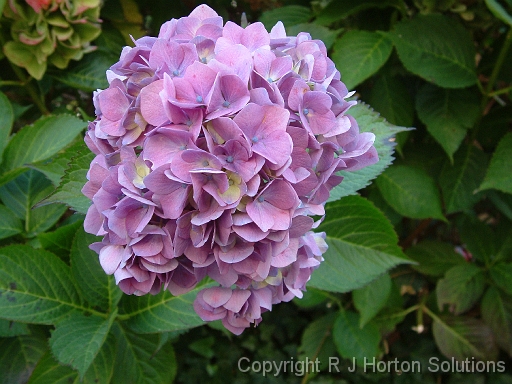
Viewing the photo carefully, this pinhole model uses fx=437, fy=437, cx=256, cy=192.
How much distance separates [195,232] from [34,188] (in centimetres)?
47

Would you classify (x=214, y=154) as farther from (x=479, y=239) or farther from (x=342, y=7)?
(x=479, y=239)

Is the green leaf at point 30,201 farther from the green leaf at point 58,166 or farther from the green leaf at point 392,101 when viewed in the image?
the green leaf at point 392,101

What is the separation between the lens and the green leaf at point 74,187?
523 millimetres

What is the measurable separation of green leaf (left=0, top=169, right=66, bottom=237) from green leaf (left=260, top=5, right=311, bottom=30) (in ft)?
2.05

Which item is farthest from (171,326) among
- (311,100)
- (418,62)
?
(418,62)

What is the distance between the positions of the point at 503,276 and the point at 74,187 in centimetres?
109

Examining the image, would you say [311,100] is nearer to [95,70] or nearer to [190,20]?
[190,20]

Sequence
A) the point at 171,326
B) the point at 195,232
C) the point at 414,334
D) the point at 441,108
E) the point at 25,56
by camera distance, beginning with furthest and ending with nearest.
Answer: the point at 414,334, the point at 441,108, the point at 25,56, the point at 171,326, the point at 195,232

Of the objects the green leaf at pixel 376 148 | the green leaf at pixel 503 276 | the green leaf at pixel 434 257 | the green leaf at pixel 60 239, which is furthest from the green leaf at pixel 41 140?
the green leaf at pixel 503 276

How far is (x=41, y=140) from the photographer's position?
713 mm

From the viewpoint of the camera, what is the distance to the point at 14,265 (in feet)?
1.93

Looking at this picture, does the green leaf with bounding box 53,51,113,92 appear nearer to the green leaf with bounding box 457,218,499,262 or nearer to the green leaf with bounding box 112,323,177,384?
the green leaf with bounding box 112,323,177,384

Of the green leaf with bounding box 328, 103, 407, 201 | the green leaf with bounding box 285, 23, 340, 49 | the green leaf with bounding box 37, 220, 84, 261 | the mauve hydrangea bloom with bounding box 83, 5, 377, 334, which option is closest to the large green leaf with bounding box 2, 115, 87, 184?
the green leaf with bounding box 37, 220, 84, 261

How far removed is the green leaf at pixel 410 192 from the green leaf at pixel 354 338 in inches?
13.2
